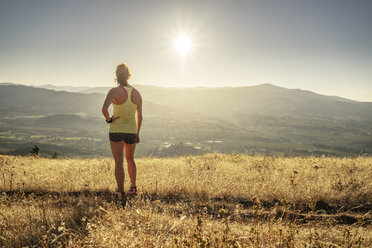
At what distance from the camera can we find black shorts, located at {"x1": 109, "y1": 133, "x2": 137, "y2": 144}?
4.88 meters

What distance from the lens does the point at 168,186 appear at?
5672 mm

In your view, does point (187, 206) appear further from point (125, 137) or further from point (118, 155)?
point (125, 137)

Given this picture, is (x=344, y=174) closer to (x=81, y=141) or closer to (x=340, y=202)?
(x=340, y=202)

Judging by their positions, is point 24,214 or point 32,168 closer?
point 24,214

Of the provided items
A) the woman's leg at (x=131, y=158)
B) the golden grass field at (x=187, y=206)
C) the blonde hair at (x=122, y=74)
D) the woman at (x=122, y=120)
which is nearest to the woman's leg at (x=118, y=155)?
the woman at (x=122, y=120)

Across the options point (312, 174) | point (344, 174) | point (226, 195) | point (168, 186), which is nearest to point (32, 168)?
point (168, 186)

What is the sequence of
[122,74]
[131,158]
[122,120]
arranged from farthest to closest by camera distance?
[131,158], [122,74], [122,120]

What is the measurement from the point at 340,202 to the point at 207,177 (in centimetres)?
327

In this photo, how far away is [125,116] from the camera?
16.3ft

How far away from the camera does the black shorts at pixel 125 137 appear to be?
4879 millimetres

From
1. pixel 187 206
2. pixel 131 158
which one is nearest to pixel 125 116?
pixel 131 158

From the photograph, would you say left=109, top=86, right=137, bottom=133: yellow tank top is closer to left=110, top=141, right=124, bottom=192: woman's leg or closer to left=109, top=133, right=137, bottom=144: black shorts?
left=109, top=133, right=137, bottom=144: black shorts

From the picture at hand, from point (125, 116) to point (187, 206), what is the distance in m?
2.38

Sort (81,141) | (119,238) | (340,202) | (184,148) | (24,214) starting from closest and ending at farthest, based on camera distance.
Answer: (119,238), (24,214), (340,202), (184,148), (81,141)
